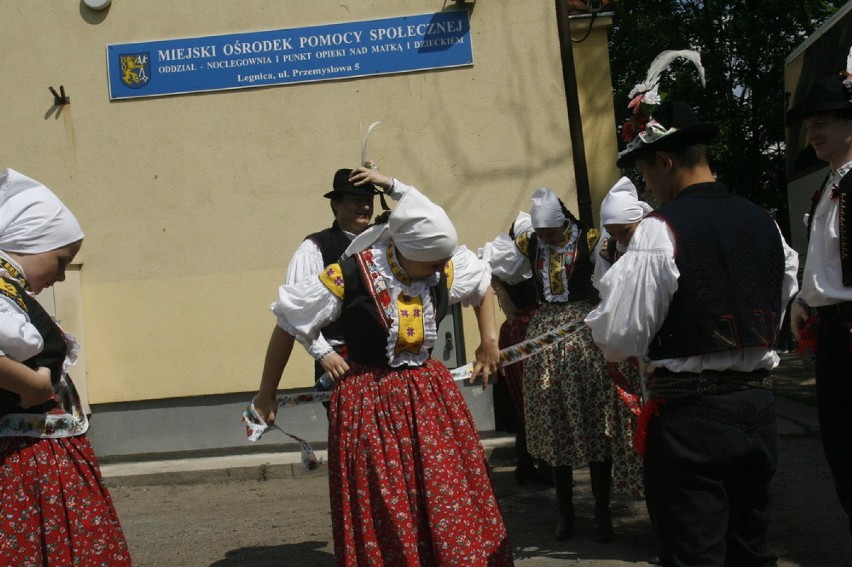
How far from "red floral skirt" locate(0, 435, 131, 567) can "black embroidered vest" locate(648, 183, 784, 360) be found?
2.05 meters

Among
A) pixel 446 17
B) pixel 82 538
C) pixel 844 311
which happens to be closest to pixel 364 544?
pixel 82 538

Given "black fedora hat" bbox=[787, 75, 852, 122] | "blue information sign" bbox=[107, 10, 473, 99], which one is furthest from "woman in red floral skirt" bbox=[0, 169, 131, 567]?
"blue information sign" bbox=[107, 10, 473, 99]

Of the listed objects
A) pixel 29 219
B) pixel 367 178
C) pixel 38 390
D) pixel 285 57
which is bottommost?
pixel 38 390

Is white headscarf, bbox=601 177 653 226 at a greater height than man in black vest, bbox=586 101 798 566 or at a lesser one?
greater

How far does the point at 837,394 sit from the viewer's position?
12.6 feet

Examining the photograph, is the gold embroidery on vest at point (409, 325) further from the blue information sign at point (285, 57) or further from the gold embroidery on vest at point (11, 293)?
the blue information sign at point (285, 57)

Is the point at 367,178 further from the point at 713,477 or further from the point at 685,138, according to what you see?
the point at 713,477

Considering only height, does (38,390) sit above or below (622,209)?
below

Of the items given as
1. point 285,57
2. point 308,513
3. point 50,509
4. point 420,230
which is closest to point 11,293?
point 50,509

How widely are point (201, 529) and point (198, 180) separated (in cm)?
330

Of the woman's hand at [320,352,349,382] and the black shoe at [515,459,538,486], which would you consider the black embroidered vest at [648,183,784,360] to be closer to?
the woman's hand at [320,352,349,382]

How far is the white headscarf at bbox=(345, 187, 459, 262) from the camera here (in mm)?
3654

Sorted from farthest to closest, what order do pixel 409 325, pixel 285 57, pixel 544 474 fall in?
pixel 285 57 → pixel 544 474 → pixel 409 325

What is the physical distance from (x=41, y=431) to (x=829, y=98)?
3.28 m
